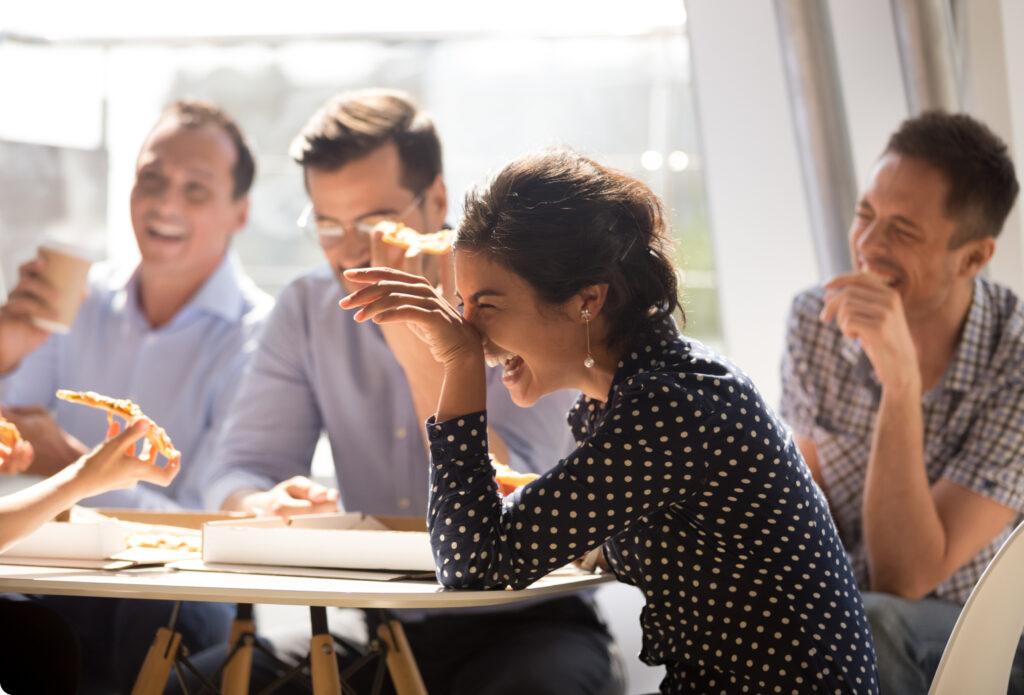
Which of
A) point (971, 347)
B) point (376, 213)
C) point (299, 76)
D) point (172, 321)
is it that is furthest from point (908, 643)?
point (299, 76)

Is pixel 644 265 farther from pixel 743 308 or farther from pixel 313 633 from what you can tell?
pixel 743 308

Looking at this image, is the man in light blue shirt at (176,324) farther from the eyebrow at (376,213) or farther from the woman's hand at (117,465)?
the woman's hand at (117,465)

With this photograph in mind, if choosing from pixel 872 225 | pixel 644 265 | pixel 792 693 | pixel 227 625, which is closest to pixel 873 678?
pixel 792 693

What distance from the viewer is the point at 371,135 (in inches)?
92.8

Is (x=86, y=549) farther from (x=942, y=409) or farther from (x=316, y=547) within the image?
(x=942, y=409)

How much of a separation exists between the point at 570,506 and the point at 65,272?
198cm

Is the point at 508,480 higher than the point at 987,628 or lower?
higher

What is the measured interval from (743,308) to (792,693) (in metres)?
2.30

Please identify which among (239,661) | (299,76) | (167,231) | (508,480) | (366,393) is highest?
(299,76)

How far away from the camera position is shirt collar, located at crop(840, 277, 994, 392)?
2166 millimetres

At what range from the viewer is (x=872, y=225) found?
227 centimetres

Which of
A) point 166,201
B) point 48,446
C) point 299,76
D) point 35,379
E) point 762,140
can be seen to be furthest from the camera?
point 299,76

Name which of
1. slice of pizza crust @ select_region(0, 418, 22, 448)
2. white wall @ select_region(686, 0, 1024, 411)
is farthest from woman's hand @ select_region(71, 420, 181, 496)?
white wall @ select_region(686, 0, 1024, 411)

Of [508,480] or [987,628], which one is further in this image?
[508,480]
